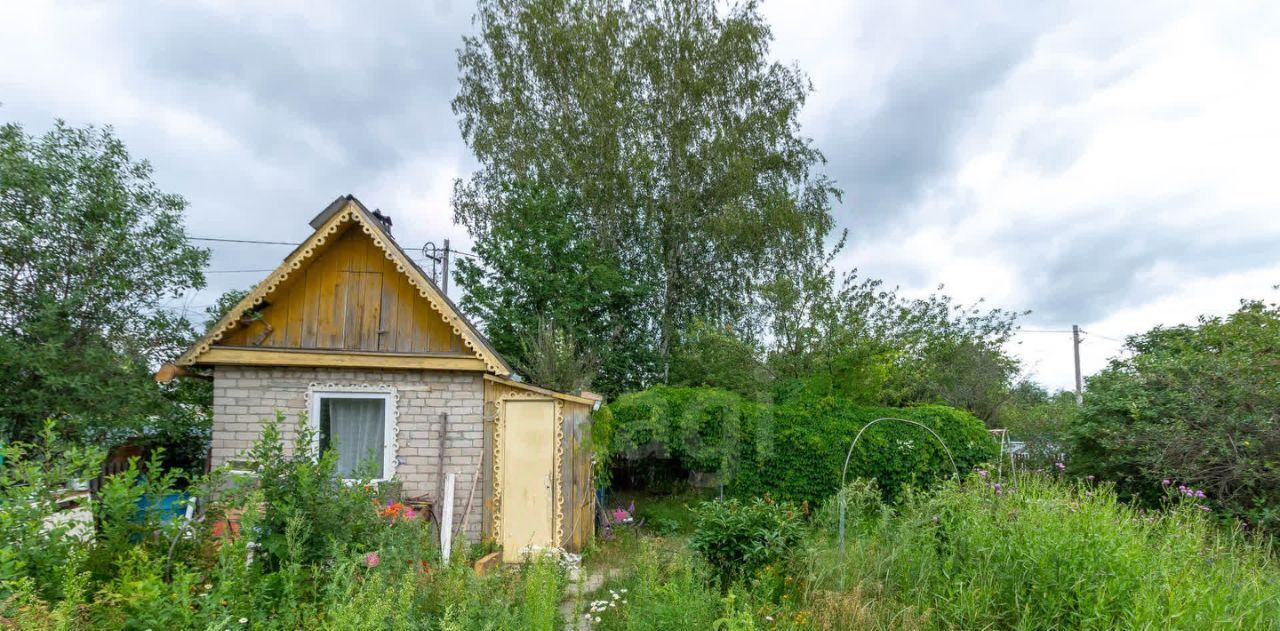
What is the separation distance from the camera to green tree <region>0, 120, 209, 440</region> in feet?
24.3

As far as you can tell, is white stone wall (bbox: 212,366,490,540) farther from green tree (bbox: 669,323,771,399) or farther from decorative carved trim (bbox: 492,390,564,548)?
green tree (bbox: 669,323,771,399)

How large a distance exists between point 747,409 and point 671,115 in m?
8.62

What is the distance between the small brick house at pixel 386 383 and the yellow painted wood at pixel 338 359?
0.01m

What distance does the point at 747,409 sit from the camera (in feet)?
29.9

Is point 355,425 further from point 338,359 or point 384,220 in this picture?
point 384,220

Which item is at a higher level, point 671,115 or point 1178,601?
point 671,115

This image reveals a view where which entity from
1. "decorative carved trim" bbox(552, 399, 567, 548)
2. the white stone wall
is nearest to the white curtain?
the white stone wall

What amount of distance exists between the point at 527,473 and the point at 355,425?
7.24 feet

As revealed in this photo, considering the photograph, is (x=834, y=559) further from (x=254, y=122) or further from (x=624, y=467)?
(x=254, y=122)

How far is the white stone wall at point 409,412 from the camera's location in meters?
6.91

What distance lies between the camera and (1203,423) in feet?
23.1

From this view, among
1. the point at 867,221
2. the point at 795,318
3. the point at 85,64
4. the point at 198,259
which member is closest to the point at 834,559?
the point at 795,318

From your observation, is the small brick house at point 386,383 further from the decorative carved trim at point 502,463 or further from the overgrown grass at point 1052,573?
the overgrown grass at point 1052,573

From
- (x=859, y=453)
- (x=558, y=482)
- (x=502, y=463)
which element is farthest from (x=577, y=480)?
(x=859, y=453)
